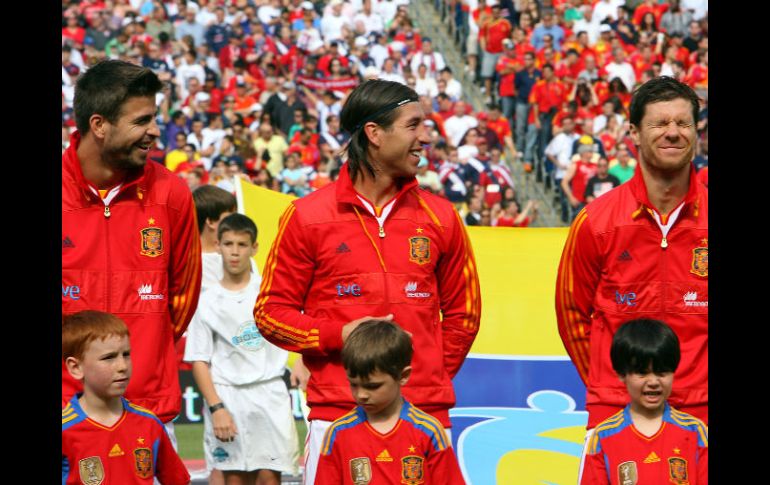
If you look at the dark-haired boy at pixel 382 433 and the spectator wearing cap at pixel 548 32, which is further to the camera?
the spectator wearing cap at pixel 548 32

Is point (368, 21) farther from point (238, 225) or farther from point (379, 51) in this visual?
point (238, 225)

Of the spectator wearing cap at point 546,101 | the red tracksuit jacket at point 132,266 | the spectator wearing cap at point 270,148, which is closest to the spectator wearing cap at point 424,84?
the spectator wearing cap at point 546,101

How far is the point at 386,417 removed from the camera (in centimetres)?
502

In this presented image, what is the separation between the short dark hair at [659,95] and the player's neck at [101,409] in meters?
2.47

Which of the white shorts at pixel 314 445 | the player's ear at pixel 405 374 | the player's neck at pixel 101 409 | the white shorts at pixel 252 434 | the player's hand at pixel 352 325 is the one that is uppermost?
the player's hand at pixel 352 325

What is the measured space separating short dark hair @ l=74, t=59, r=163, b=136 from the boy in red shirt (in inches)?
32.6

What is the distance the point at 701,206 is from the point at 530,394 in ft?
10.9

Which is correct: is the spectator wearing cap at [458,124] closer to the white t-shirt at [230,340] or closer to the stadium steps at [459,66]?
the stadium steps at [459,66]

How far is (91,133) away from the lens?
5.27 meters

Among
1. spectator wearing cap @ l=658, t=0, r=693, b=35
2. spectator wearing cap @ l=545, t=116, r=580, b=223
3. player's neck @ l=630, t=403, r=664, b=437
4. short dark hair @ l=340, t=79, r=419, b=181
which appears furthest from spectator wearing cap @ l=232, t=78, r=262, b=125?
player's neck @ l=630, t=403, r=664, b=437

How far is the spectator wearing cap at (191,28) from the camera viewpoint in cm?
2272

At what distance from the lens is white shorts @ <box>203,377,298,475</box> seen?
799cm

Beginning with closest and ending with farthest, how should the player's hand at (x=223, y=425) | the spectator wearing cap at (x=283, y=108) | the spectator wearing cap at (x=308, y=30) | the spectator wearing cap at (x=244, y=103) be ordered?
the player's hand at (x=223, y=425) → the spectator wearing cap at (x=283, y=108) → the spectator wearing cap at (x=244, y=103) → the spectator wearing cap at (x=308, y=30)

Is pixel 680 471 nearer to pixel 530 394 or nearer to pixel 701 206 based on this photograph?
pixel 701 206
